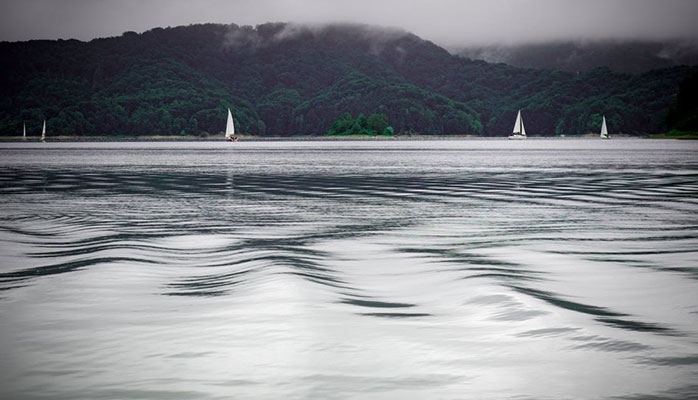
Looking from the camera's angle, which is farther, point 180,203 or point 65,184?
point 65,184

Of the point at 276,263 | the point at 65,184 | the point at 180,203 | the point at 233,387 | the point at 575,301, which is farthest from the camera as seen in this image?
the point at 65,184

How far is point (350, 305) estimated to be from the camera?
37.4 feet

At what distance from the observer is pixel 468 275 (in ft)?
45.6

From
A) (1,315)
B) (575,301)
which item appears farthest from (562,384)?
(1,315)

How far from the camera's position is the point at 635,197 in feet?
106

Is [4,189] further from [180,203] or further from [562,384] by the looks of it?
[562,384]

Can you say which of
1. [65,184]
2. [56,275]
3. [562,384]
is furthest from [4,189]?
[562,384]

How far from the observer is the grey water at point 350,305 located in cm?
769

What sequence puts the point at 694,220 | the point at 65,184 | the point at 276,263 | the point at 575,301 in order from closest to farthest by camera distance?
1. the point at 575,301
2. the point at 276,263
3. the point at 694,220
4. the point at 65,184

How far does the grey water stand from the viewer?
769 centimetres

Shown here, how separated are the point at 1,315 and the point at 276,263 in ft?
19.1

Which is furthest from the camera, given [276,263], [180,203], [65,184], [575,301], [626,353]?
[65,184]

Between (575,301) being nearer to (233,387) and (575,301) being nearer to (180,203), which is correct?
(233,387)

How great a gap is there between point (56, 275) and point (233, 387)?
8.03 m
